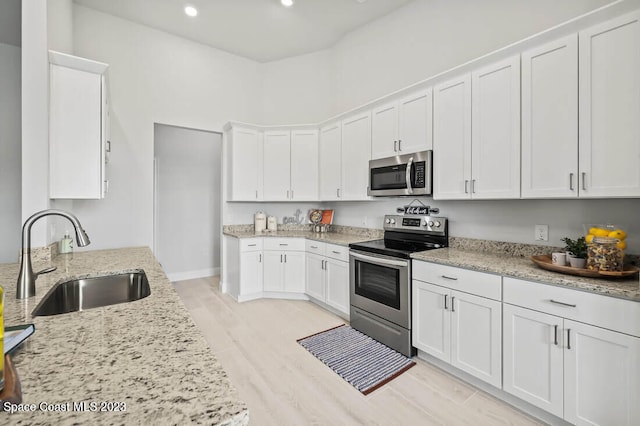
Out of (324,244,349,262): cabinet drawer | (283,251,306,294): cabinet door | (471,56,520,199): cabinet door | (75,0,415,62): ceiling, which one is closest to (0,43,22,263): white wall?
(75,0,415,62): ceiling

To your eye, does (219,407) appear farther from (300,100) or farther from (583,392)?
(300,100)

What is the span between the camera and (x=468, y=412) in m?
1.83

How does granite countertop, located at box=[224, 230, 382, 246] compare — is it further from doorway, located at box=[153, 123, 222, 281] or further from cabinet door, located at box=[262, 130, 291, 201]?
doorway, located at box=[153, 123, 222, 281]

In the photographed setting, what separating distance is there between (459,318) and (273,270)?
2461 millimetres

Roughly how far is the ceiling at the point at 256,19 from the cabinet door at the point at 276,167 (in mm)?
1365

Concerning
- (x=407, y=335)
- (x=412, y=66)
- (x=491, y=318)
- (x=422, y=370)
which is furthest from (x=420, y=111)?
(x=422, y=370)

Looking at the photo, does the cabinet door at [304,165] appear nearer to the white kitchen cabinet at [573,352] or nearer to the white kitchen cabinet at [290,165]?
the white kitchen cabinet at [290,165]

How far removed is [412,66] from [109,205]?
4.03 m

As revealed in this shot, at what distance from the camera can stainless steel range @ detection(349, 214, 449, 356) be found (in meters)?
2.46

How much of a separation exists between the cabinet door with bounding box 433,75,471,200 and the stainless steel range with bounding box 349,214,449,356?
0.45 m

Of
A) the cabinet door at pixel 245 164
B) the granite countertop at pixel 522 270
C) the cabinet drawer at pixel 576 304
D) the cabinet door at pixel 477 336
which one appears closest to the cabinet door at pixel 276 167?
the cabinet door at pixel 245 164

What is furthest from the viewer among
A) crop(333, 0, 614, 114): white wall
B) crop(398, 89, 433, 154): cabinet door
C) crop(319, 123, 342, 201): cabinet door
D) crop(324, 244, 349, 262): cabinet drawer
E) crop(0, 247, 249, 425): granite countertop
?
crop(319, 123, 342, 201): cabinet door

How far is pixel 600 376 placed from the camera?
1.48 meters

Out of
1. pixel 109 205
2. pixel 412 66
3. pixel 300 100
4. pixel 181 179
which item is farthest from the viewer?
pixel 181 179
